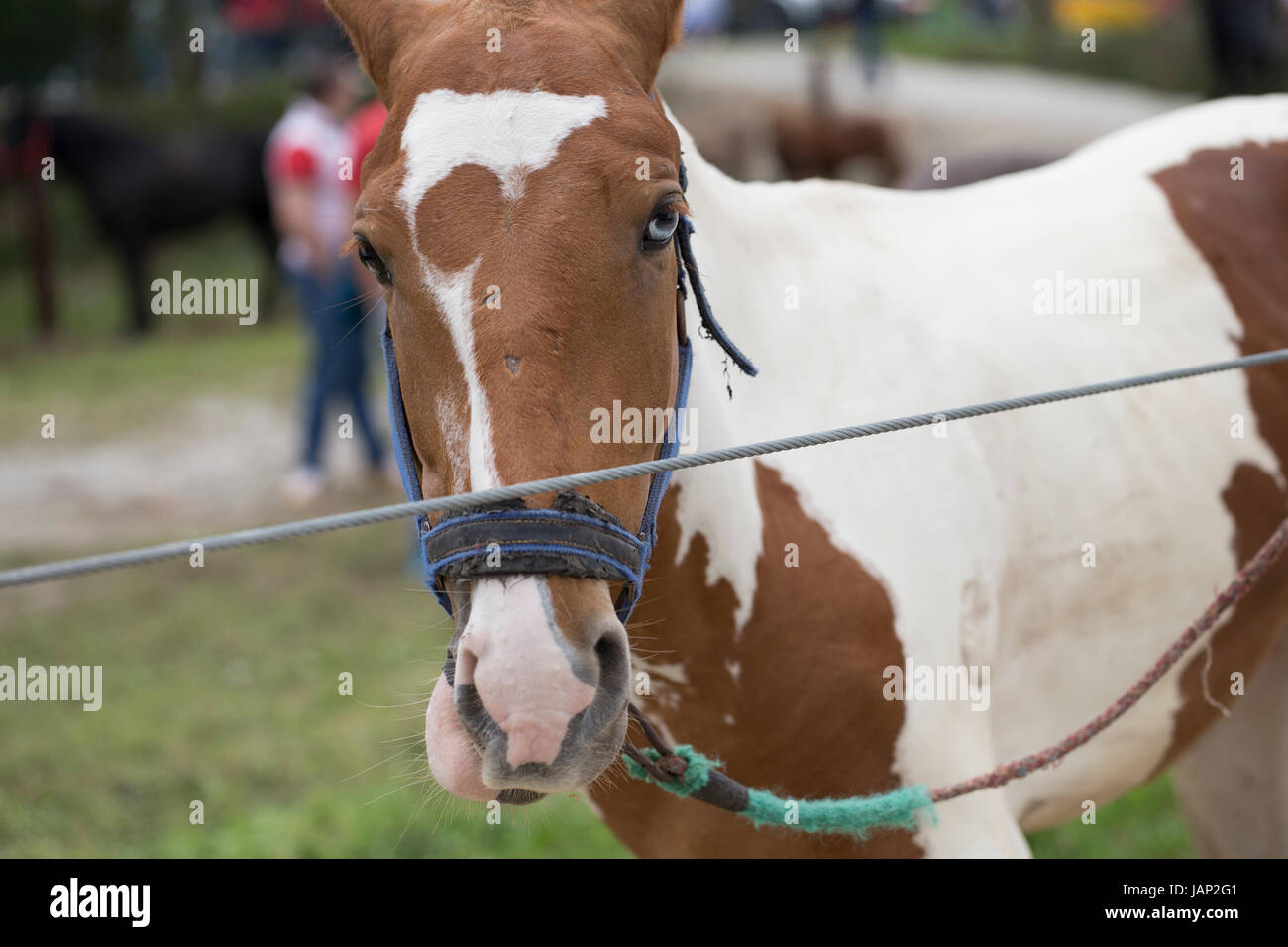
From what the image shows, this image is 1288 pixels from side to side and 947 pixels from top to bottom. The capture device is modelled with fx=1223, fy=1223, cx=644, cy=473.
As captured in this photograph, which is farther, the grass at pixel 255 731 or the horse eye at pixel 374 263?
the grass at pixel 255 731

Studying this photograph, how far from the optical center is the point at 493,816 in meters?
2.04

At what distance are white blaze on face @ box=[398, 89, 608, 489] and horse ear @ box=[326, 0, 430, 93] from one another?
0.78 feet

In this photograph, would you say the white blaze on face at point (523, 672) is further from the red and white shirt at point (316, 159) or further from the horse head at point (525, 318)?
the red and white shirt at point (316, 159)

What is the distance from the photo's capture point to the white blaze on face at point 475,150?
151 centimetres

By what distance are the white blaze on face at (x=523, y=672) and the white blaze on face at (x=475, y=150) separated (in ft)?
0.55

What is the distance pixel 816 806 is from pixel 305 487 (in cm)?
590

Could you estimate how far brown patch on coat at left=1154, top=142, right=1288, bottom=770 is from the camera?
7.84 feet

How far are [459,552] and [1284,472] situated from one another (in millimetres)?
1763

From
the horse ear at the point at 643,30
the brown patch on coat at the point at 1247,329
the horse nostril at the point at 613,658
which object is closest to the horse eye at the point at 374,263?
the horse ear at the point at 643,30

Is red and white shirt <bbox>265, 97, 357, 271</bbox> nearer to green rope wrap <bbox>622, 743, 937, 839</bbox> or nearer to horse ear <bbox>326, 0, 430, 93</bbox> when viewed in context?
horse ear <bbox>326, 0, 430, 93</bbox>

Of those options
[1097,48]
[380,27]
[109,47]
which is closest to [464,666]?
[380,27]

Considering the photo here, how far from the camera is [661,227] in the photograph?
1.61 meters
